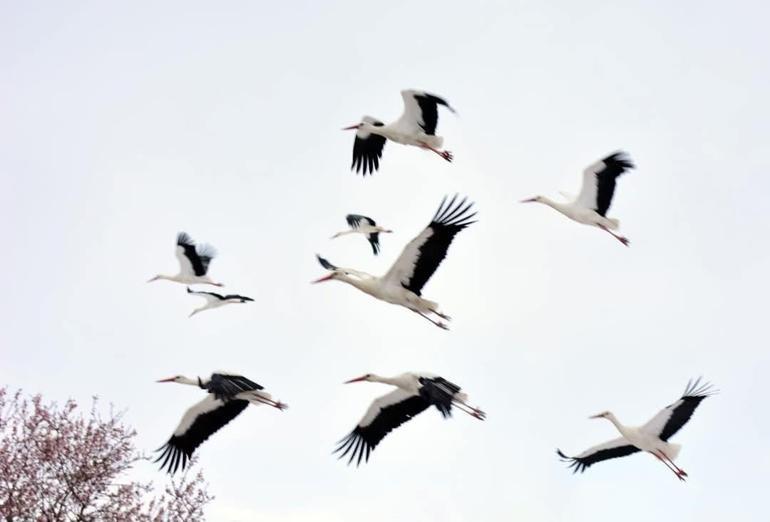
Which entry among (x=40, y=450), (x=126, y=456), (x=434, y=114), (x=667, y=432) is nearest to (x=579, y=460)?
(x=667, y=432)

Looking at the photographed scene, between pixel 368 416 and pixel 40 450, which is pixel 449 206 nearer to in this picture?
pixel 368 416

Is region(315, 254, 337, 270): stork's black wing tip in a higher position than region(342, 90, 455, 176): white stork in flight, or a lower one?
lower

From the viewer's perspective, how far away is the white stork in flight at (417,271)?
15.0 m

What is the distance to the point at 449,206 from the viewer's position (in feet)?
49.1

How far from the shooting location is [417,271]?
51.5 ft

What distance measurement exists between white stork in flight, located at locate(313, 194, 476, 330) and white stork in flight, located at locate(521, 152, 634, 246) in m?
5.01

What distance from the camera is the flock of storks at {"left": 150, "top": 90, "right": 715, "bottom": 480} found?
15539 millimetres

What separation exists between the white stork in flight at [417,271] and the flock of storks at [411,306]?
1 centimetres

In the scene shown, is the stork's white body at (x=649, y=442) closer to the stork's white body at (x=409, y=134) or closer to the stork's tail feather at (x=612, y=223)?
the stork's tail feather at (x=612, y=223)

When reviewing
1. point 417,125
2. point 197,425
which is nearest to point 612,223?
point 417,125

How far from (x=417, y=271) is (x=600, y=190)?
18.6ft

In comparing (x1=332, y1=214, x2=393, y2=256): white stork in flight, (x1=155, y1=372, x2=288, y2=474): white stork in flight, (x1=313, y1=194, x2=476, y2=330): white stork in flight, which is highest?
(x1=332, y1=214, x2=393, y2=256): white stork in flight

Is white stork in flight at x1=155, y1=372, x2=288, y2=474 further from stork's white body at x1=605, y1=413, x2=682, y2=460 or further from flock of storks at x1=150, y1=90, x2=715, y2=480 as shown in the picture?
stork's white body at x1=605, y1=413, x2=682, y2=460

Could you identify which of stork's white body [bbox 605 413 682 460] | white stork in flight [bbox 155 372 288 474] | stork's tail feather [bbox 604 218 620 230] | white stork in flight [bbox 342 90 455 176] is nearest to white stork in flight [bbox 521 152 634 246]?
stork's tail feather [bbox 604 218 620 230]
